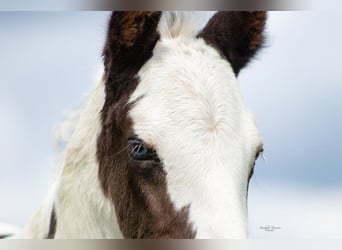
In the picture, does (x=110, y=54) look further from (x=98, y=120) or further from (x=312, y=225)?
(x=312, y=225)

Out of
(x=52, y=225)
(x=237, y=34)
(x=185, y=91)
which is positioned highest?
(x=237, y=34)

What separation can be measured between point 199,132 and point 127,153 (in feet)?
0.46

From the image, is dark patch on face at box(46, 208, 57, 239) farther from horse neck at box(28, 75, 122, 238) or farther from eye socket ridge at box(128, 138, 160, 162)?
eye socket ridge at box(128, 138, 160, 162)

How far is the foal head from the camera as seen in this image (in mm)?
881

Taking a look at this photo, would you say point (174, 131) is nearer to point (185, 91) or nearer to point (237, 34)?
point (185, 91)

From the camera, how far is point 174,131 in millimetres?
902

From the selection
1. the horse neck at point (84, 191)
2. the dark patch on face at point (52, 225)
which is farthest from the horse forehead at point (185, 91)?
the dark patch on face at point (52, 225)

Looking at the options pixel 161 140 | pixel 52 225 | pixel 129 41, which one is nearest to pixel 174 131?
pixel 161 140

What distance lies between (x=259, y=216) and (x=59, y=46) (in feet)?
1.96

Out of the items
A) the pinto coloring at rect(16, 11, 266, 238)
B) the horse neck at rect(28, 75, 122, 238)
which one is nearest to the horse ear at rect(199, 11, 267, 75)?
the pinto coloring at rect(16, 11, 266, 238)

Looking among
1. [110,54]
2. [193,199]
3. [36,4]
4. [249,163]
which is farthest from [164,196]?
[36,4]

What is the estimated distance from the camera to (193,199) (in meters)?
0.88

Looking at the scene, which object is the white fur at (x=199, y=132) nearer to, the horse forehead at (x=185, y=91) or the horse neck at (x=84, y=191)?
the horse forehead at (x=185, y=91)

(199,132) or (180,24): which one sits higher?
(180,24)
